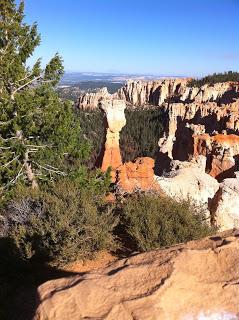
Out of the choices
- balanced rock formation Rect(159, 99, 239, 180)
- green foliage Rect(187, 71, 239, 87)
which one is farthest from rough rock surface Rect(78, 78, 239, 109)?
balanced rock formation Rect(159, 99, 239, 180)

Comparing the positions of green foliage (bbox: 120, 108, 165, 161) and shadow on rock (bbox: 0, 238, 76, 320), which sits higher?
shadow on rock (bbox: 0, 238, 76, 320)

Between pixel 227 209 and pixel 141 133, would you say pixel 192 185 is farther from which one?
pixel 141 133

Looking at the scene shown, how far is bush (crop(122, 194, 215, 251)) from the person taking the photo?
8180mm

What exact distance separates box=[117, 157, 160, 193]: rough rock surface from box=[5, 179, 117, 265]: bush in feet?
27.3

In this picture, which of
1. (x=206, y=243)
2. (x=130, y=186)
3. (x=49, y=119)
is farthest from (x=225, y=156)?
(x=206, y=243)

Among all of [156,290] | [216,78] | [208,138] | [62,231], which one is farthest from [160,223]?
[216,78]

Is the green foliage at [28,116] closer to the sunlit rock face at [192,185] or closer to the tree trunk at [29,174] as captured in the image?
the tree trunk at [29,174]

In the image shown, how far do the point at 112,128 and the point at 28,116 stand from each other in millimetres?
10994

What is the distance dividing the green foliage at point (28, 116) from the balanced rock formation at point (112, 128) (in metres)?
8.33

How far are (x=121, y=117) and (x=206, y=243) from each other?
18.8 metres

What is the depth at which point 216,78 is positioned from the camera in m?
114

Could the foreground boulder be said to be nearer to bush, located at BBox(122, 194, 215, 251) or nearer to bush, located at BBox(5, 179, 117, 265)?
bush, located at BBox(5, 179, 117, 265)

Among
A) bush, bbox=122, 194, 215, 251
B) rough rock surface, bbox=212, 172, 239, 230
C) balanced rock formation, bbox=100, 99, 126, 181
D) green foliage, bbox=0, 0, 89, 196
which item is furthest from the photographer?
balanced rock formation, bbox=100, 99, 126, 181

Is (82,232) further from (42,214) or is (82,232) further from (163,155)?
(163,155)
